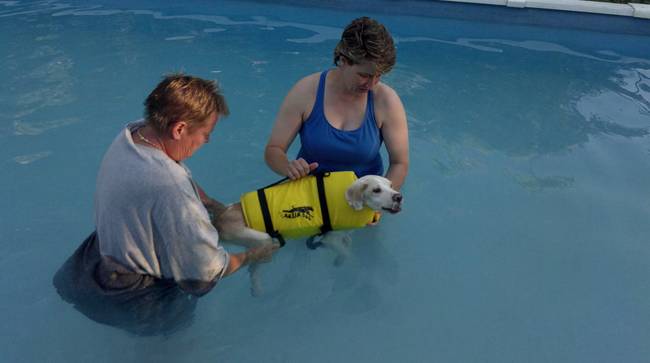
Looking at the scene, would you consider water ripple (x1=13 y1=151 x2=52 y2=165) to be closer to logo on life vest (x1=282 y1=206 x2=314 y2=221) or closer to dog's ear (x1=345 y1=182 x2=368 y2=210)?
logo on life vest (x1=282 y1=206 x2=314 y2=221)

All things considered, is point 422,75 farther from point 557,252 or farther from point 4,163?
point 4,163

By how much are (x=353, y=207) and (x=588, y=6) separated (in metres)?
6.36

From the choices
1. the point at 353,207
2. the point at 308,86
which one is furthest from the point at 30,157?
the point at 353,207

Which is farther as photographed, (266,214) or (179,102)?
(266,214)

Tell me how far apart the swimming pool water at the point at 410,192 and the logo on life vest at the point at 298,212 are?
2.29ft

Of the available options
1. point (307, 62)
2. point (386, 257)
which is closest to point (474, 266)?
point (386, 257)

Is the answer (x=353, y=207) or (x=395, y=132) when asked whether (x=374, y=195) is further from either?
(x=395, y=132)

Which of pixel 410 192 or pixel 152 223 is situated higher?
pixel 152 223

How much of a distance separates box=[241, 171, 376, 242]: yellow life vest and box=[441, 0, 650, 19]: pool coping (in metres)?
5.84

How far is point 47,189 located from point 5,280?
1073 mm

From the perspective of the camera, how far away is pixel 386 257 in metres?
3.74

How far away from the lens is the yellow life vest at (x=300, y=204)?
299cm

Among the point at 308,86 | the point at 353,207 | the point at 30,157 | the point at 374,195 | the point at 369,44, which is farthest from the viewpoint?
the point at 30,157

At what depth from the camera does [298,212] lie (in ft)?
9.83
